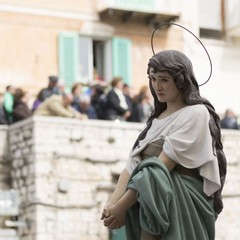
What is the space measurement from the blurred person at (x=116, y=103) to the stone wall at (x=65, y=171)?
0.60 ft

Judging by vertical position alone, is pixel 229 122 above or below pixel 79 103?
below

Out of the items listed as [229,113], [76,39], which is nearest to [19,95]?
[229,113]

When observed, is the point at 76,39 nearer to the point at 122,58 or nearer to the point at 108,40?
the point at 108,40

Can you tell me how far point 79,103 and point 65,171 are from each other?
4.91ft

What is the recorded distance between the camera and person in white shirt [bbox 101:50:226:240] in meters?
6.76

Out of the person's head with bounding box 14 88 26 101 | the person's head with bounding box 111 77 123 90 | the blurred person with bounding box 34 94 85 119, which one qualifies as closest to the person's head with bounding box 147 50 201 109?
the blurred person with bounding box 34 94 85 119

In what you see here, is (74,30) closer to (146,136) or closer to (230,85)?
(230,85)

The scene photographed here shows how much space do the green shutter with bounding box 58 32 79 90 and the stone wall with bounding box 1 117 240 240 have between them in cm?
471

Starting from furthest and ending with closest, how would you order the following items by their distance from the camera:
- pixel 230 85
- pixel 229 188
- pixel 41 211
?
pixel 230 85 → pixel 229 188 → pixel 41 211

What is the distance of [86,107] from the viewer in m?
21.8

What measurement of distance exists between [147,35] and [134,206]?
22.3 m

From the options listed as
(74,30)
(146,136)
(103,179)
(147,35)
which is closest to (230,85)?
(147,35)

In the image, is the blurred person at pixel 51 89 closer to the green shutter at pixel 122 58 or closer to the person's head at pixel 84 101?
the person's head at pixel 84 101

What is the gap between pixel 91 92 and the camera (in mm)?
22344
